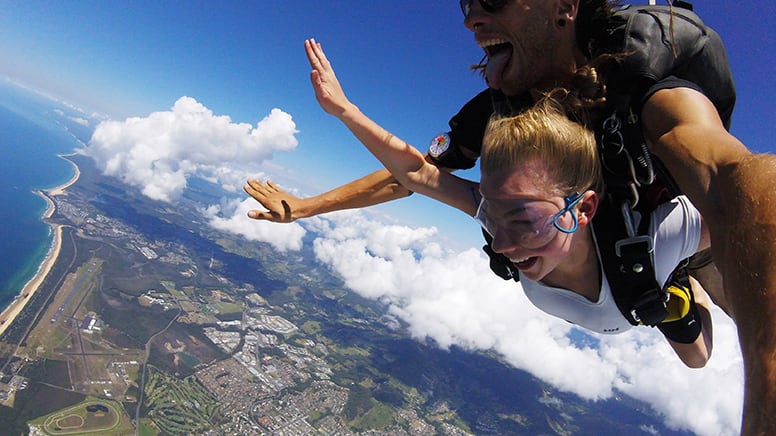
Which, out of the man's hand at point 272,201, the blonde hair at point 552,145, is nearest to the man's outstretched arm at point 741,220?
the blonde hair at point 552,145

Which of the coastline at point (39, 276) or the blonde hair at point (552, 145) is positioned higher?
the blonde hair at point (552, 145)

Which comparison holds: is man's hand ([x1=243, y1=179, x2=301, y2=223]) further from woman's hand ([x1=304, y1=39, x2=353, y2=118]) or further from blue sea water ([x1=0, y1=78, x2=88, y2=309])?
blue sea water ([x1=0, y1=78, x2=88, y2=309])

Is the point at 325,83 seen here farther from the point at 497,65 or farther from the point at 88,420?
the point at 88,420

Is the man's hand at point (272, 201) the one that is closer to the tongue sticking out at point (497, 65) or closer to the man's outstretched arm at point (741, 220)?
the tongue sticking out at point (497, 65)

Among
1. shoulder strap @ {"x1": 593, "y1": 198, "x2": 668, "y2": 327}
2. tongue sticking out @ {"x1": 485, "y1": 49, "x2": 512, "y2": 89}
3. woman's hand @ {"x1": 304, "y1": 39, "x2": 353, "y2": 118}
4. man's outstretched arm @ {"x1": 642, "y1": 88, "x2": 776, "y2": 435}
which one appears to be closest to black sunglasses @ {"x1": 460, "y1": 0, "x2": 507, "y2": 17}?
tongue sticking out @ {"x1": 485, "y1": 49, "x2": 512, "y2": 89}

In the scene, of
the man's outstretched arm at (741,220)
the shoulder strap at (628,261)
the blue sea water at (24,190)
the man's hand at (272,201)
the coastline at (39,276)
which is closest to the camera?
the man's outstretched arm at (741,220)

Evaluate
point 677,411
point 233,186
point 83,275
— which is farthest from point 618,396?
point 233,186
